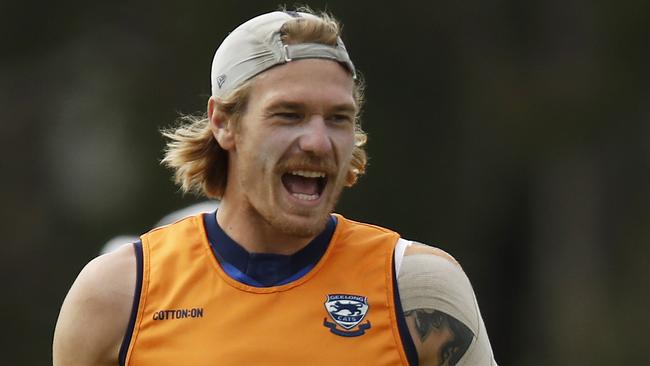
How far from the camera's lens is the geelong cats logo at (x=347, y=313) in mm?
4422

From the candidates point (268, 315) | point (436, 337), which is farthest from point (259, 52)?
point (436, 337)

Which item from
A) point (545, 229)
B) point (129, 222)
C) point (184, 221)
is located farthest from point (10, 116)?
point (184, 221)

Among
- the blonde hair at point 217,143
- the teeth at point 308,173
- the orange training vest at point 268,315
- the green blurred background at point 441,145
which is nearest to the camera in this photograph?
the orange training vest at point 268,315

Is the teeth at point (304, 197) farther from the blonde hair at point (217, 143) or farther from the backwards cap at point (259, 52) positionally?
the backwards cap at point (259, 52)

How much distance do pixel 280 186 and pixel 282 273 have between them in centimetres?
28

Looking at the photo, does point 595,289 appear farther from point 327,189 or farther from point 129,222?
point 327,189

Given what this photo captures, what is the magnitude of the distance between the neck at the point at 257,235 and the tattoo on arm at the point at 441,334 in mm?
443

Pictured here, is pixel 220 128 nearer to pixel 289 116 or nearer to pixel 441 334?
pixel 289 116

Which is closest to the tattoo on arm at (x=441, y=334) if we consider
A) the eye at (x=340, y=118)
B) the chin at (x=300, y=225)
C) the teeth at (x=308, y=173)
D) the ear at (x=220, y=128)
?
the chin at (x=300, y=225)

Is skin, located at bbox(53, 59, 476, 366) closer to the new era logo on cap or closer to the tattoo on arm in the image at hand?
the tattoo on arm

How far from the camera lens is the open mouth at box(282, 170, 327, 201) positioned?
14.8ft

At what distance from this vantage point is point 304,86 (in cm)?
448

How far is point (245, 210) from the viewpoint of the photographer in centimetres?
468

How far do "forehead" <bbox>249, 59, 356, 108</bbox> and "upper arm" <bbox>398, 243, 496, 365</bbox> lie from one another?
0.55 metres
